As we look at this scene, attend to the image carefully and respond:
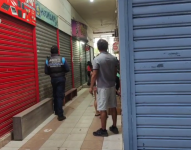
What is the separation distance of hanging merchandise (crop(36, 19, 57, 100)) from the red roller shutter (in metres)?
0.34

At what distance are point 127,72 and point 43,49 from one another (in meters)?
3.73

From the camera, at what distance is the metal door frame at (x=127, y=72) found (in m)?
1.74

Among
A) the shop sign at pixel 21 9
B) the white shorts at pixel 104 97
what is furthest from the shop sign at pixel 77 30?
the white shorts at pixel 104 97

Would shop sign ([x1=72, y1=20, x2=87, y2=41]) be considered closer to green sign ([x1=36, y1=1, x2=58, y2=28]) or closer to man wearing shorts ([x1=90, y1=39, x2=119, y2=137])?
green sign ([x1=36, y1=1, x2=58, y2=28])

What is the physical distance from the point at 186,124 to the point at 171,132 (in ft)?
0.53

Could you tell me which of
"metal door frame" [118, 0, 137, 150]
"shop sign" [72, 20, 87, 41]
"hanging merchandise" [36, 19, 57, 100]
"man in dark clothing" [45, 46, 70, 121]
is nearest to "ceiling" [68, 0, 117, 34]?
"shop sign" [72, 20, 87, 41]

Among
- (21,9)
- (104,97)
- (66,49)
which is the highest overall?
(21,9)

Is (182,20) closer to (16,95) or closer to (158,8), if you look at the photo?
(158,8)

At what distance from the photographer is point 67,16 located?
736 centimetres

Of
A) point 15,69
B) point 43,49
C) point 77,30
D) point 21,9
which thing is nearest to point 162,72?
point 15,69

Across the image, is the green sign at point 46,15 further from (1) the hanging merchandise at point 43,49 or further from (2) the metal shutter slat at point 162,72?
(2) the metal shutter slat at point 162,72

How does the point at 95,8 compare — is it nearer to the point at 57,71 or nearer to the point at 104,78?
the point at 57,71

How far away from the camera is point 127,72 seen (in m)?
1.77

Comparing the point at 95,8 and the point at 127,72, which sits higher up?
the point at 95,8
